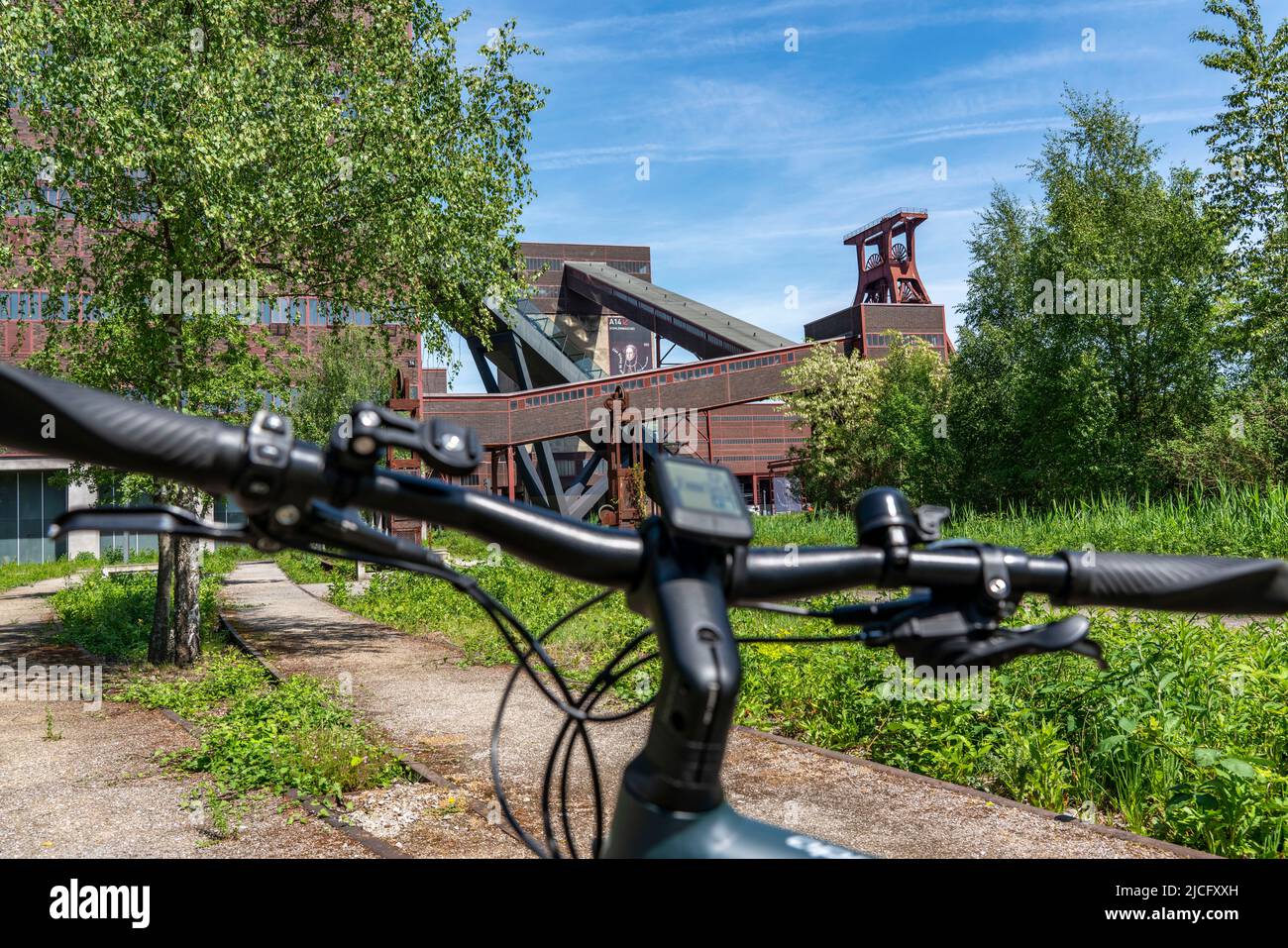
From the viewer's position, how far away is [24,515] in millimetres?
41969

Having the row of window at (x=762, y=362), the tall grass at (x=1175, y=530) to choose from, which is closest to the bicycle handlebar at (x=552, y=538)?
the tall grass at (x=1175, y=530)

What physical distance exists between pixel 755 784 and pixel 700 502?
570 cm

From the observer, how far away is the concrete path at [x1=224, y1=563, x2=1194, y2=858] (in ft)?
17.0

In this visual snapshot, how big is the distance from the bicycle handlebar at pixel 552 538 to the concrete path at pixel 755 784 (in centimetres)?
411

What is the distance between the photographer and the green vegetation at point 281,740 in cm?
666

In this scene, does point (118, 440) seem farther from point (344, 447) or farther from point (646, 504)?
point (646, 504)

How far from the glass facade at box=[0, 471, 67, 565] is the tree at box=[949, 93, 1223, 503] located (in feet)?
133

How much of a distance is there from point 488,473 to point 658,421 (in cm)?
1721

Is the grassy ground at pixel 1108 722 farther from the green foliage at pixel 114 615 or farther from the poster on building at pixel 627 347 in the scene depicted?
the poster on building at pixel 627 347

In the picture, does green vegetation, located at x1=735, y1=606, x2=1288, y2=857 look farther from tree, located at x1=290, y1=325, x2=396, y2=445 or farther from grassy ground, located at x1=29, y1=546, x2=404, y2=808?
tree, located at x1=290, y1=325, x2=396, y2=445

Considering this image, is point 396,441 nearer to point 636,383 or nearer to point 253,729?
point 253,729

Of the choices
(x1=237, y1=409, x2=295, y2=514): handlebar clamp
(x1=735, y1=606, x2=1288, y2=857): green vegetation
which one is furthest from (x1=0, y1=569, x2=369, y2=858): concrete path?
(x1=237, y1=409, x2=295, y2=514): handlebar clamp

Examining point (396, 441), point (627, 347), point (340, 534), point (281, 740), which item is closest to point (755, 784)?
point (281, 740)

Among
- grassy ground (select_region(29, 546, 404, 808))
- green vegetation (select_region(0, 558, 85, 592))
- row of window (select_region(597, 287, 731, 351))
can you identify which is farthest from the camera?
row of window (select_region(597, 287, 731, 351))
